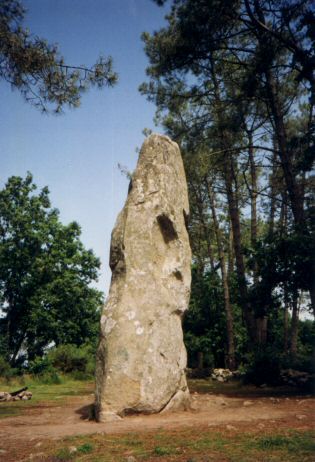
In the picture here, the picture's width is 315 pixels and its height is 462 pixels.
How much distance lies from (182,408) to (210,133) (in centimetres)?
1067

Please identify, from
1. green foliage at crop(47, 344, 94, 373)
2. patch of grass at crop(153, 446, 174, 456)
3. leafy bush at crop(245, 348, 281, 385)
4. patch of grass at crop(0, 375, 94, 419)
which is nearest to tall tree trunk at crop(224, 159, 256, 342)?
leafy bush at crop(245, 348, 281, 385)

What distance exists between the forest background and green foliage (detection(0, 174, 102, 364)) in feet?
0.28

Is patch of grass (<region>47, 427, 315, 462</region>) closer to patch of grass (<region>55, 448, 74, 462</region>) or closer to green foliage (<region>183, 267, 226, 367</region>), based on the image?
patch of grass (<region>55, 448, 74, 462</region>)

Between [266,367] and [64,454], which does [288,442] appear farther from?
[266,367]

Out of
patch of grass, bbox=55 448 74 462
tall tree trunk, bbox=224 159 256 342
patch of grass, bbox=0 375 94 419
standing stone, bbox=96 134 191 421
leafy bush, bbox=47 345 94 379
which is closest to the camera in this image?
patch of grass, bbox=55 448 74 462

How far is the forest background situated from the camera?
1166 cm

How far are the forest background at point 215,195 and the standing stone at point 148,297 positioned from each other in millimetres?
2780

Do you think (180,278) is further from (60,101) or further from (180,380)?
(60,101)

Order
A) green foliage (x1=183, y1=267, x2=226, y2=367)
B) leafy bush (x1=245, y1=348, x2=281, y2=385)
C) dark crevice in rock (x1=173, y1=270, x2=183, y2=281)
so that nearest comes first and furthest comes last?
dark crevice in rock (x1=173, y1=270, x2=183, y2=281)
leafy bush (x1=245, y1=348, x2=281, y2=385)
green foliage (x1=183, y1=267, x2=226, y2=367)

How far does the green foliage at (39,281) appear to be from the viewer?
93.4ft

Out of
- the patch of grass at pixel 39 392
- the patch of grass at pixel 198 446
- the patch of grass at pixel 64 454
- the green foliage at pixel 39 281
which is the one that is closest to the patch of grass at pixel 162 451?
the patch of grass at pixel 198 446

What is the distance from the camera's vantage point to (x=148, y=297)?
29.3 feet

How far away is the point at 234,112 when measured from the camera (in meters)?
15.7

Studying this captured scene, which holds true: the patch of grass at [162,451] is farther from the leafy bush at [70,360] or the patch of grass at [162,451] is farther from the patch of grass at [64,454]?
the leafy bush at [70,360]
